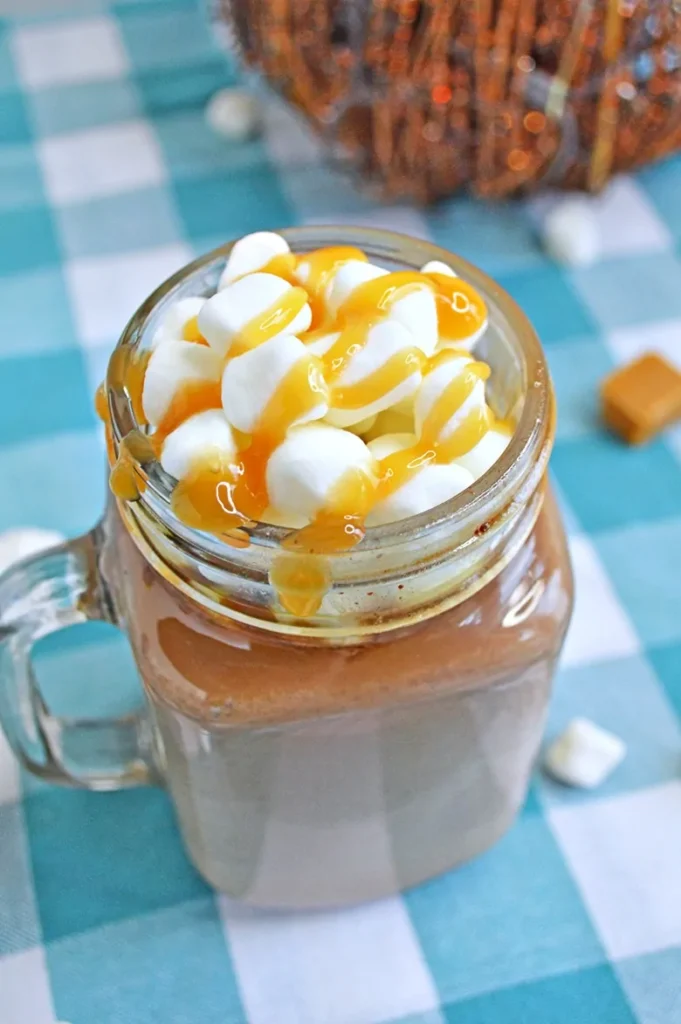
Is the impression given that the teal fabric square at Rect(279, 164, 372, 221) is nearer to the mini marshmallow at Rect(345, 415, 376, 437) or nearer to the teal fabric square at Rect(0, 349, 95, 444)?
the teal fabric square at Rect(0, 349, 95, 444)

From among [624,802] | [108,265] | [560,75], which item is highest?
[560,75]

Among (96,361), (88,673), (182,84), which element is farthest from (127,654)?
(182,84)

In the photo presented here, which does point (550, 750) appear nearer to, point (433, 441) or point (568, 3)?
point (433, 441)

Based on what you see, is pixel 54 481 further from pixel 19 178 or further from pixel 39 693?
pixel 19 178

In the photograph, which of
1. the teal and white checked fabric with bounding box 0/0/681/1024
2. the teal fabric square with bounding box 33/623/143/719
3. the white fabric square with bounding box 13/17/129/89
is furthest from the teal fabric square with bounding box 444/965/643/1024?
the white fabric square with bounding box 13/17/129/89

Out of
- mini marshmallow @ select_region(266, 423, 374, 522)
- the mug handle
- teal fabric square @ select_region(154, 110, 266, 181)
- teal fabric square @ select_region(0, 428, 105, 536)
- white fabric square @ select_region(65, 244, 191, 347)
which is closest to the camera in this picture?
mini marshmallow @ select_region(266, 423, 374, 522)

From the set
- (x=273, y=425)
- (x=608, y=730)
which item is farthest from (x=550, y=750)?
(x=273, y=425)
